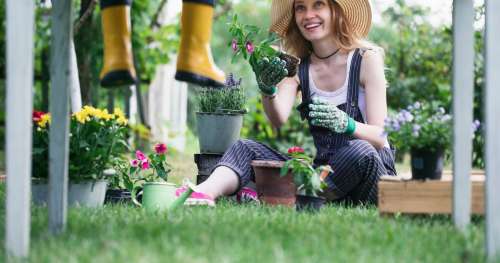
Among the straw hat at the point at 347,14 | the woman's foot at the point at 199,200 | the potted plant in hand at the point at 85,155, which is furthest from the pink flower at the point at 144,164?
the straw hat at the point at 347,14

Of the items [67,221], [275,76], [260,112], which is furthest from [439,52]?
[67,221]

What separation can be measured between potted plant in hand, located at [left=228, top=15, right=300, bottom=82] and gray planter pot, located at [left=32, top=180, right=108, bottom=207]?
2.51 feet

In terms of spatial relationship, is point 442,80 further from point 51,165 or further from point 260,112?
point 51,165

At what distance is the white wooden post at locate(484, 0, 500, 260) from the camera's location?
181cm

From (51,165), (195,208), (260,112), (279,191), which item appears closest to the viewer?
(51,165)

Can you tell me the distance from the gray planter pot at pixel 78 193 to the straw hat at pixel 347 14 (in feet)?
3.73

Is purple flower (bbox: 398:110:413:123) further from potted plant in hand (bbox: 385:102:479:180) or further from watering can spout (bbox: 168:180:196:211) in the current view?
watering can spout (bbox: 168:180:196:211)

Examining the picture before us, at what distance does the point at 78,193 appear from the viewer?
2873mm

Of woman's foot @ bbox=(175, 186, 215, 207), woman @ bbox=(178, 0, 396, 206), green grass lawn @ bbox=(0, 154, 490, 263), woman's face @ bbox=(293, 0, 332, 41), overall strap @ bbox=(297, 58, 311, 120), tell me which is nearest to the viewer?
green grass lawn @ bbox=(0, 154, 490, 263)

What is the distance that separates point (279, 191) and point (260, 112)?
4.76m

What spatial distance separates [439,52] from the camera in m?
8.09

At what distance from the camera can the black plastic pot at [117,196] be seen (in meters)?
3.17

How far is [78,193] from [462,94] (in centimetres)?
149

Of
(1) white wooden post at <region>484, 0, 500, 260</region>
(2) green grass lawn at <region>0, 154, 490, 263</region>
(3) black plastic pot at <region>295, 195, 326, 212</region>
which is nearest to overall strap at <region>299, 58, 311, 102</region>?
(3) black plastic pot at <region>295, 195, 326, 212</region>
